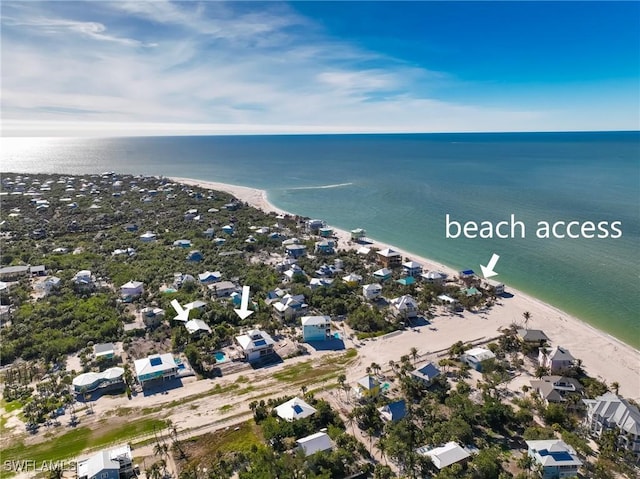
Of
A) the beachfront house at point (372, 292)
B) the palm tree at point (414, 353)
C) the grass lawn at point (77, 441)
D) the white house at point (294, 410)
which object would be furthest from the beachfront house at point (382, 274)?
the grass lawn at point (77, 441)

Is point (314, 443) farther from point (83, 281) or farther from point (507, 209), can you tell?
point (507, 209)

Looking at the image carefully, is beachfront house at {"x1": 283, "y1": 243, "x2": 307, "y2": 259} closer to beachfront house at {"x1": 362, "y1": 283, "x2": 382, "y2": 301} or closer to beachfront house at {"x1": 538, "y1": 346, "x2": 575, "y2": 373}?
beachfront house at {"x1": 362, "y1": 283, "x2": 382, "y2": 301}


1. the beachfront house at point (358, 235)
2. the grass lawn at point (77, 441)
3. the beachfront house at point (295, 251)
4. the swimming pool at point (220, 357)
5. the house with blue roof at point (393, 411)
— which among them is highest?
the beachfront house at point (358, 235)

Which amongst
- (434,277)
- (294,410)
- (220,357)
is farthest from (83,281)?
(434,277)

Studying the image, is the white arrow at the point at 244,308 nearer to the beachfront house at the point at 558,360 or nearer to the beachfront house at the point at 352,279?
the beachfront house at the point at 352,279

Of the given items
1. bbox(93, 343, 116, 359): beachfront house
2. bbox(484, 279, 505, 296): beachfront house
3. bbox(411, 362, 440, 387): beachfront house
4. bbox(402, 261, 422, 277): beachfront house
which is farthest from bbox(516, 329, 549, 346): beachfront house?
bbox(93, 343, 116, 359): beachfront house

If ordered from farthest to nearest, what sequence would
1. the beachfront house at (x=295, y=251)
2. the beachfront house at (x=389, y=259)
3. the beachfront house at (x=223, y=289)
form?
the beachfront house at (x=295, y=251)
the beachfront house at (x=389, y=259)
the beachfront house at (x=223, y=289)
